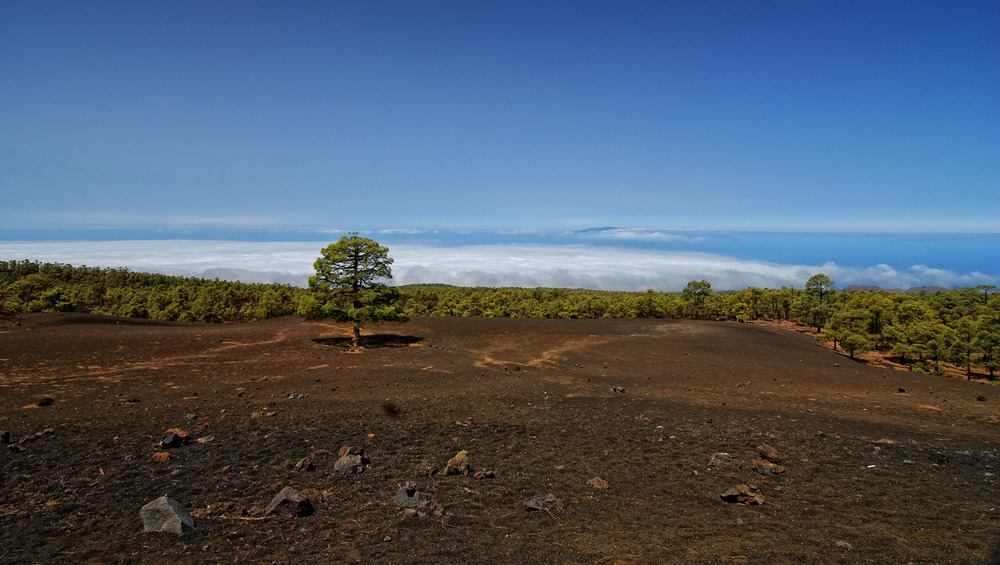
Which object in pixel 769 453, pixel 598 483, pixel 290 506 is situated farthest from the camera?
pixel 769 453

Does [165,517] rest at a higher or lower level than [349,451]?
higher

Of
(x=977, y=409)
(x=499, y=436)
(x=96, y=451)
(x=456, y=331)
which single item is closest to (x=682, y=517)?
(x=499, y=436)

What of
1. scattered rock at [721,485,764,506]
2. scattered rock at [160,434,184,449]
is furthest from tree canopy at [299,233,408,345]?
scattered rock at [721,485,764,506]

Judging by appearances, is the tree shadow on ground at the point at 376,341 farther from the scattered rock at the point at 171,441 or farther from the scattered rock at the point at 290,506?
the scattered rock at the point at 290,506

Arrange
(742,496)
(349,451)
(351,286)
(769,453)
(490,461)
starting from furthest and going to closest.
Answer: (351,286) < (769,453) < (349,451) < (490,461) < (742,496)

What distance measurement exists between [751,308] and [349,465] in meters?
77.3

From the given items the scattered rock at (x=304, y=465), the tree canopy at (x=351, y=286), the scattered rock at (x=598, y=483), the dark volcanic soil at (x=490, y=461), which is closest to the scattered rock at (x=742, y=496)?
the dark volcanic soil at (x=490, y=461)

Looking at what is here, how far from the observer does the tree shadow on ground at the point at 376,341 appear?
91.7 feet

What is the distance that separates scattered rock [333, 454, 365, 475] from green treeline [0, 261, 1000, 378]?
774 inches

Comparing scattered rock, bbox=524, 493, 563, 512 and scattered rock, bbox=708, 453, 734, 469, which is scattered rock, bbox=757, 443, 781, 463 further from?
scattered rock, bbox=524, 493, 563, 512

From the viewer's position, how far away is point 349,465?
8.66m

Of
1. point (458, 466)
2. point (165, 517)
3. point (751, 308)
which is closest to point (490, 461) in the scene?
point (458, 466)

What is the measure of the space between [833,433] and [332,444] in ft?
41.9

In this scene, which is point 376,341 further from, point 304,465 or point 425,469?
point 425,469
